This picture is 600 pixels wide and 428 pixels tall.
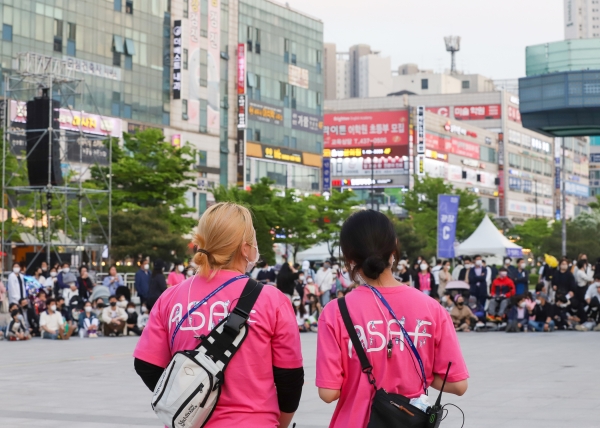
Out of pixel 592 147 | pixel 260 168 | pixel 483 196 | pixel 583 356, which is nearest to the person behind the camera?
pixel 583 356

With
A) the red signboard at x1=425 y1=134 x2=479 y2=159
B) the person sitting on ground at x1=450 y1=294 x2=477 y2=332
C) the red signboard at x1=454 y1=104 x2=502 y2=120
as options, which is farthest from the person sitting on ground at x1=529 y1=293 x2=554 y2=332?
the red signboard at x1=454 y1=104 x2=502 y2=120

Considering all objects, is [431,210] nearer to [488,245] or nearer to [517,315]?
[488,245]

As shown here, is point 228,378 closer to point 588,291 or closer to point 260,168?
point 588,291

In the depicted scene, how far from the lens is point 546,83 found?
32.8 m

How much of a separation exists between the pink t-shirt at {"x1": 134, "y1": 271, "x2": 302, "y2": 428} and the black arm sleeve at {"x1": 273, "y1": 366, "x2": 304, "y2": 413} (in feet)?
0.06

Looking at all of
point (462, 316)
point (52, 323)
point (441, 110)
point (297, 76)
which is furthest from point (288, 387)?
point (441, 110)

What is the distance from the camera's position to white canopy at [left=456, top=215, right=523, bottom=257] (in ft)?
130

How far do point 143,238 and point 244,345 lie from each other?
124ft

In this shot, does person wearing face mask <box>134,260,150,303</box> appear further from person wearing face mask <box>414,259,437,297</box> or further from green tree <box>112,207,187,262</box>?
green tree <box>112,207,187,262</box>

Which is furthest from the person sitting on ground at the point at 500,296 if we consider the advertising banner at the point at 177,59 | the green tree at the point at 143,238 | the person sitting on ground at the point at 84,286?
the advertising banner at the point at 177,59

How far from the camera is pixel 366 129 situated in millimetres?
107500

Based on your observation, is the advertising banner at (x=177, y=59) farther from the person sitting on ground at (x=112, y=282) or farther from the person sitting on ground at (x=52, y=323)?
the person sitting on ground at (x=52, y=323)

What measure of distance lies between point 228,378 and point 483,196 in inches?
4804

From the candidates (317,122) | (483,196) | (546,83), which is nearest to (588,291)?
(546,83)
